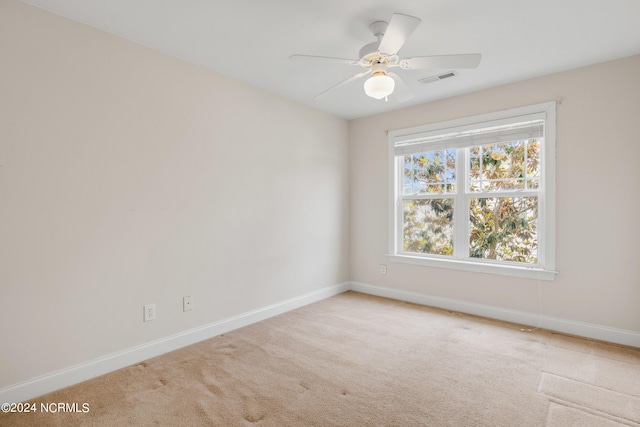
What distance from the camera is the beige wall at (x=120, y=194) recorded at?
192 centimetres

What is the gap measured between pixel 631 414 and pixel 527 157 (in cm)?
225

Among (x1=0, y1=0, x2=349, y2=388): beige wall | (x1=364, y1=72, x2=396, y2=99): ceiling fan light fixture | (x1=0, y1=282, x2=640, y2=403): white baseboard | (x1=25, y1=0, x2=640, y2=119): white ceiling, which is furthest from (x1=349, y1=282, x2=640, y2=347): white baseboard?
(x1=364, y1=72, x2=396, y2=99): ceiling fan light fixture

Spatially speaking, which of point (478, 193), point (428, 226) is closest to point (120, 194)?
point (428, 226)

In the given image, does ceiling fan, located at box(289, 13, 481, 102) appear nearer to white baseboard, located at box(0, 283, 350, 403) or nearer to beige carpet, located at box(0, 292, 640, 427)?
beige carpet, located at box(0, 292, 640, 427)

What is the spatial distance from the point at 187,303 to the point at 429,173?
3016 millimetres

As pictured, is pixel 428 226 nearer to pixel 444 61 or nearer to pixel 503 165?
pixel 503 165

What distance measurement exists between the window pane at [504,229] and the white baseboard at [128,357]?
7.29 ft

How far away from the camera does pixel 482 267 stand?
3.41 metres

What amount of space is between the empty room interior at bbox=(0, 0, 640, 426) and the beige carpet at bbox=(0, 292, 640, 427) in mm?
19

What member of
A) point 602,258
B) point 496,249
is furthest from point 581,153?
point 496,249

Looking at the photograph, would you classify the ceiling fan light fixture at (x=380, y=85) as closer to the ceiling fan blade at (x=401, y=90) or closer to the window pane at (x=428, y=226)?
the ceiling fan blade at (x=401, y=90)

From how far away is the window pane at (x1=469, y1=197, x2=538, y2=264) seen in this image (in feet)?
10.6

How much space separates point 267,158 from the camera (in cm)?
340

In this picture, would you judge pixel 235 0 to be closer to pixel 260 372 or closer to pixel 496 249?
pixel 260 372
